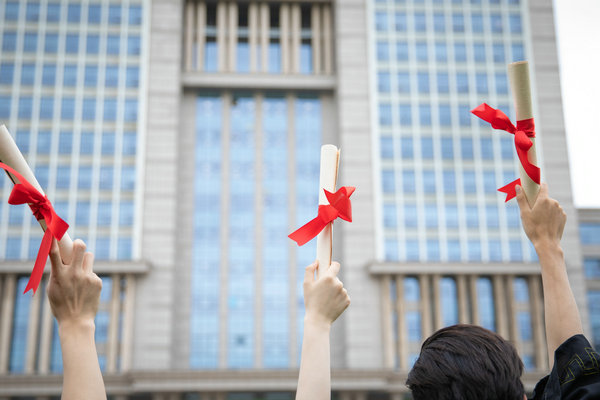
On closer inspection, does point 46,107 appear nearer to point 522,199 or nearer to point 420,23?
point 420,23

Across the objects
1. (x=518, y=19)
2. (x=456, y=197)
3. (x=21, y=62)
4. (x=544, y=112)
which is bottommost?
(x=456, y=197)

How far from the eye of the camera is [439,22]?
37.3 m

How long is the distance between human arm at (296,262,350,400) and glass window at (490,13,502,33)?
38.0m

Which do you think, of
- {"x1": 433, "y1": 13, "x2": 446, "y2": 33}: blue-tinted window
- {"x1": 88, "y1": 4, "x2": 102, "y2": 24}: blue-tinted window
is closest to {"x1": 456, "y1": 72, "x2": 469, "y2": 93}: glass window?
{"x1": 433, "y1": 13, "x2": 446, "y2": 33}: blue-tinted window

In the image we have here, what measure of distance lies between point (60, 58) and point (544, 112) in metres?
26.2

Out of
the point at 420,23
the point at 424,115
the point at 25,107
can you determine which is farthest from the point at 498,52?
the point at 25,107

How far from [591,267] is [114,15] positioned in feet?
111

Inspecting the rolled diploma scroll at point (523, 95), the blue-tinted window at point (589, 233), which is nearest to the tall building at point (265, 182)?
the blue-tinted window at point (589, 233)

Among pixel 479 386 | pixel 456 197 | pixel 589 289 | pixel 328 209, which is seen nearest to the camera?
pixel 479 386

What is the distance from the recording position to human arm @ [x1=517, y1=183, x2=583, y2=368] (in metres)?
2.21

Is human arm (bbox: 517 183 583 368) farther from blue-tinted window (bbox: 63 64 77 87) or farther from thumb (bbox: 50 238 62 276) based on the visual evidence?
blue-tinted window (bbox: 63 64 77 87)

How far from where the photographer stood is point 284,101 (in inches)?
1522

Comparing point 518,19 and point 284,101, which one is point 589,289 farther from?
point 284,101

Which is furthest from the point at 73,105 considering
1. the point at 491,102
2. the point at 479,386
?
the point at 479,386
